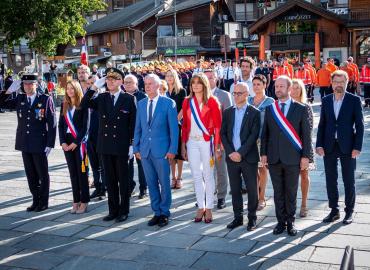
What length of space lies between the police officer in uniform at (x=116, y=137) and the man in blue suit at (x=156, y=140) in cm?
Answer: 22

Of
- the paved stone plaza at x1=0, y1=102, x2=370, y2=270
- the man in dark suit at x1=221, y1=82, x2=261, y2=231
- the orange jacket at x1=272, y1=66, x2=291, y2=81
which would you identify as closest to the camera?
the paved stone plaza at x1=0, y1=102, x2=370, y2=270

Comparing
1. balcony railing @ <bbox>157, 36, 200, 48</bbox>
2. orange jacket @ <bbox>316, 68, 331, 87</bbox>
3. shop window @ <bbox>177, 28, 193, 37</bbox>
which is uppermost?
shop window @ <bbox>177, 28, 193, 37</bbox>

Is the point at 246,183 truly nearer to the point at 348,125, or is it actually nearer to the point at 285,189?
the point at 285,189

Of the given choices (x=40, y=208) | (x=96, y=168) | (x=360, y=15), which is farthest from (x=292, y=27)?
(x=40, y=208)

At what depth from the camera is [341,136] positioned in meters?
6.34

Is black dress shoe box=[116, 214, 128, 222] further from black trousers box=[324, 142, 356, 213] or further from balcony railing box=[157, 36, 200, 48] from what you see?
balcony railing box=[157, 36, 200, 48]

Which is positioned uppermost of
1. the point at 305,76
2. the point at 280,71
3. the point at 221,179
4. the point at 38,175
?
the point at 280,71

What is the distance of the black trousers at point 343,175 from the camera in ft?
21.0

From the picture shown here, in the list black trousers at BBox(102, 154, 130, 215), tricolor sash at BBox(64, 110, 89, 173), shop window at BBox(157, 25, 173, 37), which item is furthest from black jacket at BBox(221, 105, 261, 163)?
shop window at BBox(157, 25, 173, 37)

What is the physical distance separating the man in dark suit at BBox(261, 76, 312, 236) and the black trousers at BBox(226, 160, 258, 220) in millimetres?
218

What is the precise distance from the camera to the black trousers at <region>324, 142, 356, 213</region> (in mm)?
6406

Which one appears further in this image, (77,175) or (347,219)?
(77,175)

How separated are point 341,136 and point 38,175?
436 centimetres

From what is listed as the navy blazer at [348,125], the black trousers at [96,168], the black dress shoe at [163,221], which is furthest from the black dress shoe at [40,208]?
the navy blazer at [348,125]
